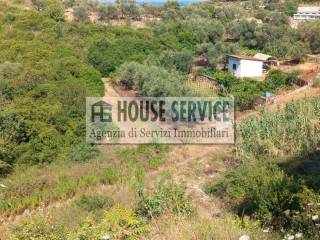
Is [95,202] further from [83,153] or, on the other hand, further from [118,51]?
[118,51]

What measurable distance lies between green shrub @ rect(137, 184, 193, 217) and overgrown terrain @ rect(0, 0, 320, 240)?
0.07 ft

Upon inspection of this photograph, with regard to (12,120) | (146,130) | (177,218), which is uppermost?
(177,218)

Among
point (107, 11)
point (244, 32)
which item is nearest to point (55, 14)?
point (107, 11)

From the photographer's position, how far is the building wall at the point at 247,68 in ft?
72.0

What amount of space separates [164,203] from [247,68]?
17.1m

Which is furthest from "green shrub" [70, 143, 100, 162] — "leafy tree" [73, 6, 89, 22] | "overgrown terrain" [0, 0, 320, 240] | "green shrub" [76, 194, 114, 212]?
"leafy tree" [73, 6, 89, 22]

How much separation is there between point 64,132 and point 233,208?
7577mm

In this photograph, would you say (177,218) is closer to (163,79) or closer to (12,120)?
(12,120)

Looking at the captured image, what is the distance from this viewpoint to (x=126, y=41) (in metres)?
25.2

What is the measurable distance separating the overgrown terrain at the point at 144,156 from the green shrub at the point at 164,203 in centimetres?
2

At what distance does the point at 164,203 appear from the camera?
20.7 ft

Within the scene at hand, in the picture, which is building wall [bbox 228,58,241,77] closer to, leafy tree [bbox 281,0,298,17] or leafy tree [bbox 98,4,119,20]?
leafy tree [bbox 98,4,119,20]

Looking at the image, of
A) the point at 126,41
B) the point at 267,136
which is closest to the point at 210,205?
the point at 267,136

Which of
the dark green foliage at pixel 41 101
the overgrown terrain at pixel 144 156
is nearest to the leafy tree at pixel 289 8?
the overgrown terrain at pixel 144 156
